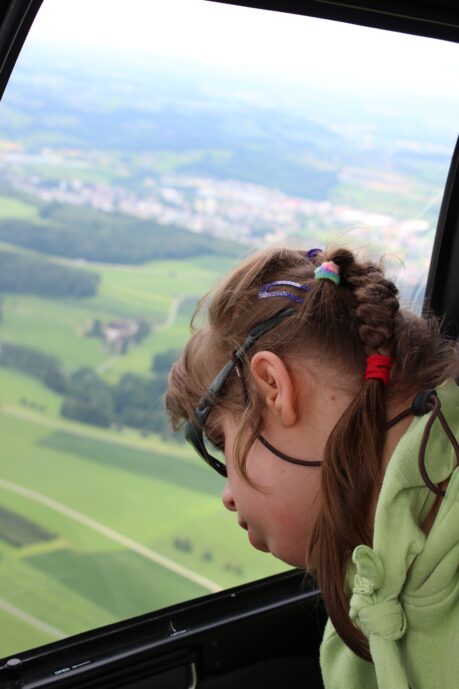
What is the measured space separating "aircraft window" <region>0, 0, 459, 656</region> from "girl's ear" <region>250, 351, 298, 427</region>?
0.63 metres

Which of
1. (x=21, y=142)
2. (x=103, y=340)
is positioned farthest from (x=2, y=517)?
(x=21, y=142)

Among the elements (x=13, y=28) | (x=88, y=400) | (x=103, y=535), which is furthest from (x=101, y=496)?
(x=13, y=28)

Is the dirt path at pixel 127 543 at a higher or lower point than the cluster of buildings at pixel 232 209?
lower

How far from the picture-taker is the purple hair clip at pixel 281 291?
1.38 meters

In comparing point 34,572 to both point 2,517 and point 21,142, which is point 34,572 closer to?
point 2,517

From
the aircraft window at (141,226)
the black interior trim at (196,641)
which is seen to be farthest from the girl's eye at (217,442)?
the black interior trim at (196,641)

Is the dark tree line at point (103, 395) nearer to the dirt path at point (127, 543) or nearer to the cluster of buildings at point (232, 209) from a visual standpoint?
the dirt path at point (127, 543)

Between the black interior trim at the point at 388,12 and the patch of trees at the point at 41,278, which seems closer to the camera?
the black interior trim at the point at 388,12

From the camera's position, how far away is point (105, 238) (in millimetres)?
2236

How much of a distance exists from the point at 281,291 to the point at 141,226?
987 millimetres

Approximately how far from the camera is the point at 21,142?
197 cm

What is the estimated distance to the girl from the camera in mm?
1216

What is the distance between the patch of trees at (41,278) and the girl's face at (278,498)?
85 cm

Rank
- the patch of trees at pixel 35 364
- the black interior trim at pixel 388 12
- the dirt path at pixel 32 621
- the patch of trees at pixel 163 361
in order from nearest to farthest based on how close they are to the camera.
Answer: the black interior trim at pixel 388 12 < the dirt path at pixel 32 621 < the patch of trees at pixel 35 364 < the patch of trees at pixel 163 361
